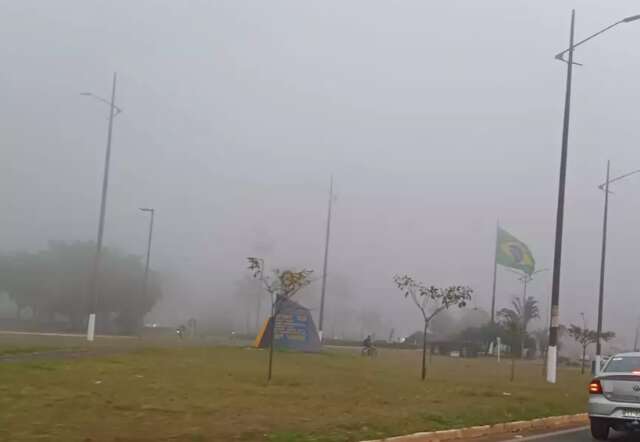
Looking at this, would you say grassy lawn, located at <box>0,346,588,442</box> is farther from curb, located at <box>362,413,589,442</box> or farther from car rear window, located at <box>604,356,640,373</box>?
car rear window, located at <box>604,356,640,373</box>

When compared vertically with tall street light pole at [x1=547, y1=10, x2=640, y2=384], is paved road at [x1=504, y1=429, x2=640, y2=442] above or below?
below

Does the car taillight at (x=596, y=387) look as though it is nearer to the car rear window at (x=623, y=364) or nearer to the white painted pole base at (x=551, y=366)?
the car rear window at (x=623, y=364)

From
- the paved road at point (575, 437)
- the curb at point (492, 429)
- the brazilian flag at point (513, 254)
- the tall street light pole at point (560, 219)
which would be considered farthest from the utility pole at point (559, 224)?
the brazilian flag at point (513, 254)

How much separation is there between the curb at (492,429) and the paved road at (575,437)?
0.66 metres

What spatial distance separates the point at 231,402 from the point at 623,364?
7164mm

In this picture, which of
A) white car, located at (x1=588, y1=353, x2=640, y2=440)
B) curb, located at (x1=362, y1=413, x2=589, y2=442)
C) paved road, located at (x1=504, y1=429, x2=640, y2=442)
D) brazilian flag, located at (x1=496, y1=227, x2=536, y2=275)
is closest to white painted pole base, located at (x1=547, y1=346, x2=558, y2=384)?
curb, located at (x1=362, y1=413, x2=589, y2=442)

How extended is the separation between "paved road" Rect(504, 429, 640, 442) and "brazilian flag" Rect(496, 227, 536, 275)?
32036 mm

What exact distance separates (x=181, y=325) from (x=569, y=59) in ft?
102

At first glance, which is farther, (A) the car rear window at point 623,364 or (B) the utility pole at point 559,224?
(B) the utility pole at point 559,224

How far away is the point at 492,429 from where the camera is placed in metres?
13.5

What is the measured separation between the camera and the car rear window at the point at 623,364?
12.8 m

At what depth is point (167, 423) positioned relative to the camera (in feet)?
36.9

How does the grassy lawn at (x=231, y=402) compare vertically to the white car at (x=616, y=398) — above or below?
below

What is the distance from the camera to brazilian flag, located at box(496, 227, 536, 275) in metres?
45.8
